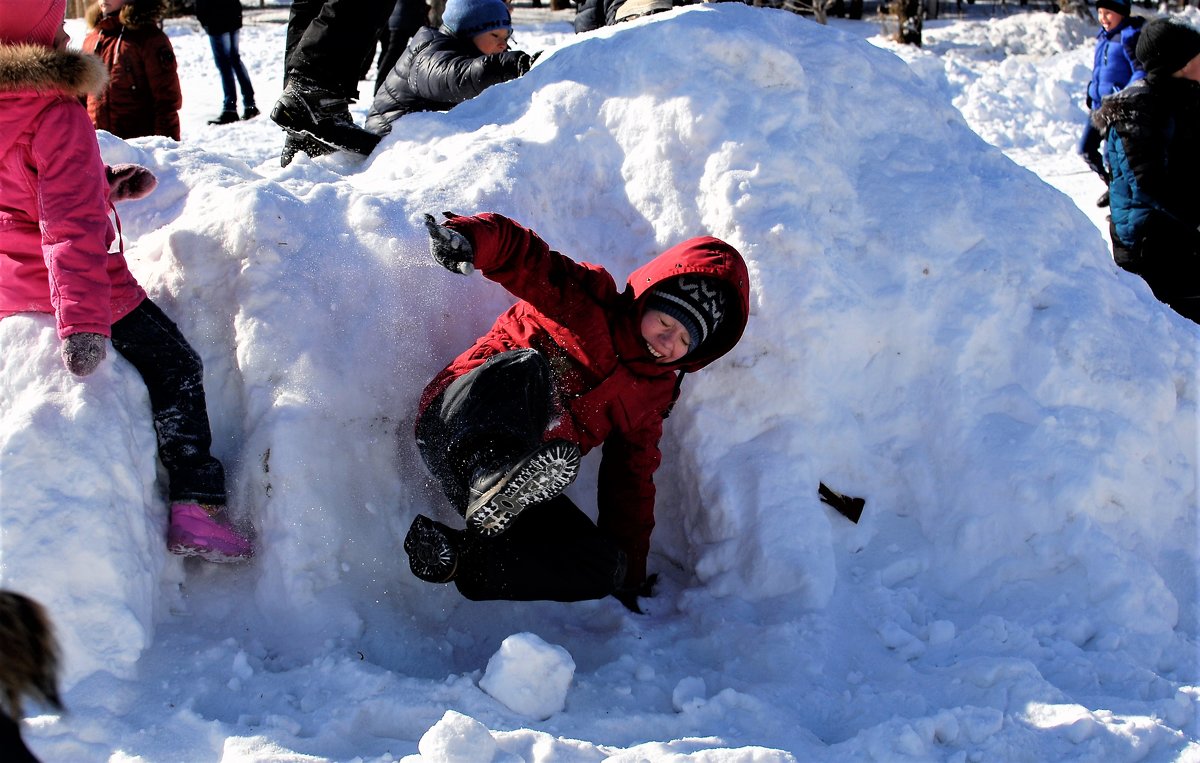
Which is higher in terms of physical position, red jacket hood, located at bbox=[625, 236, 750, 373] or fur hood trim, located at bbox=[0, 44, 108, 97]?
fur hood trim, located at bbox=[0, 44, 108, 97]

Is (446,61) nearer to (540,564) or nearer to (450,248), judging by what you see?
(450,248)

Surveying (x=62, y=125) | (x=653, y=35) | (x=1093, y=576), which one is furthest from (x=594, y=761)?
(x=653, y=35)

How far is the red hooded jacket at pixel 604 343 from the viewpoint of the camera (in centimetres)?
301

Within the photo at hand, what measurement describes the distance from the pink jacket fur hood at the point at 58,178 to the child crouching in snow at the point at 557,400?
0.92m

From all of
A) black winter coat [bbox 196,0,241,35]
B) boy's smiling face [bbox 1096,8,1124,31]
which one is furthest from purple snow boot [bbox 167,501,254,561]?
boy's smiling face [bbox 1096,8,1124,31]

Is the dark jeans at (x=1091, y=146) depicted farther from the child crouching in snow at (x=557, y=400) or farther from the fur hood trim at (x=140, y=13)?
the fur hood trim at (x=140, y=13)

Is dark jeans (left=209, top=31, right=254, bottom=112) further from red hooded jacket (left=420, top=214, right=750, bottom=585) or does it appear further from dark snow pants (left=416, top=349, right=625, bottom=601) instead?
dark snow pants (left=416, top=349, right=625, bottom=601)

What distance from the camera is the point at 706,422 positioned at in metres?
3.47

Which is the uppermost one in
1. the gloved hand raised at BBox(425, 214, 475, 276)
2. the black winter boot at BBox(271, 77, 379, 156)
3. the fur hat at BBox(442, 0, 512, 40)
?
the fur hat at BBox(442, 0, 512, 40)

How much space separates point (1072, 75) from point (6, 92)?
34.9 feet

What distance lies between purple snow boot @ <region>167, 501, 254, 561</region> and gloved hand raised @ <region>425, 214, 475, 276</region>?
97 centimetres

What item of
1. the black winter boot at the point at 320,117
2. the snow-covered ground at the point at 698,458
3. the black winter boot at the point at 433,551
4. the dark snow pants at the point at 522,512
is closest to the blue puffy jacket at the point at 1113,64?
the snow-covered ground at the point at 698,458

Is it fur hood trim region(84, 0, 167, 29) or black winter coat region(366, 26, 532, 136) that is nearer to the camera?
black winter coat region(366, 26, 532, 136)

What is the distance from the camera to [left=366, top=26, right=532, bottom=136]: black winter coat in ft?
14.9
